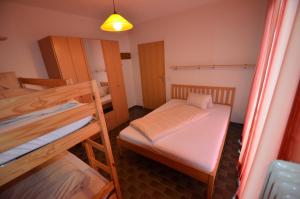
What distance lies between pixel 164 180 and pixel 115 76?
101 inches

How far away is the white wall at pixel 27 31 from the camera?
6.78 feet

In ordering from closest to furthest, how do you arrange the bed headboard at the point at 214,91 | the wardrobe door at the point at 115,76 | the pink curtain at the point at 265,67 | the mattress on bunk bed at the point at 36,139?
the mattress on bunk bed at the point at 36,139, the pink curtain at the point at 265,67, the bed headboard at the point at 214,91, the wardrobe door at the point at 115,76

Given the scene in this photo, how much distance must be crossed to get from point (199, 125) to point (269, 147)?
1332mm

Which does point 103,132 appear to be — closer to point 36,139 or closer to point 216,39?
point 36,139

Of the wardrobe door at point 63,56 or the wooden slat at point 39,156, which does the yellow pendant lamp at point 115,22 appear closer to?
the wardrobe door at point 63,56

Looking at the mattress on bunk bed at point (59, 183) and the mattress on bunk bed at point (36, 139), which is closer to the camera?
the mattress on bunk bed at point (36, 139)

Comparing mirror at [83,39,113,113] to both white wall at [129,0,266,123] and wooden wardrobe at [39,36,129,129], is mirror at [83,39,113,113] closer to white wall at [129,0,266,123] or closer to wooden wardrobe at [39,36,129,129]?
wooden wardrobe at [39,36,129,129]

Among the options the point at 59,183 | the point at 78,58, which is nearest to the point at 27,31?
the point at 78,58

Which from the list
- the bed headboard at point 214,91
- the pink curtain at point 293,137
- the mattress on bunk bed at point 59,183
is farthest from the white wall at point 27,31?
the pink curtain at point 293,137

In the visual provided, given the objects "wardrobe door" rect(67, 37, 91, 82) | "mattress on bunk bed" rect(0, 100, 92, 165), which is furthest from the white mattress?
"wardrobe door" rect(67, 37, 91, 82)

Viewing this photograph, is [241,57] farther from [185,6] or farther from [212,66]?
[185,6]

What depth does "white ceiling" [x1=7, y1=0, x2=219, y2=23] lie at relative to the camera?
2268 millimetres

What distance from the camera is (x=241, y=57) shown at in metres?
2.64

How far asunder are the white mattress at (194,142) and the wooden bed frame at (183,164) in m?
0.07
